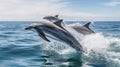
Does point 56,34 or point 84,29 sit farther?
point 84,29

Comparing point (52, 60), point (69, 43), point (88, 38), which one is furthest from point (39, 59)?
point (88, 38)

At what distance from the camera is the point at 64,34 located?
45.7 feet

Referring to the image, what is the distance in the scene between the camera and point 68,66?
1213 cm

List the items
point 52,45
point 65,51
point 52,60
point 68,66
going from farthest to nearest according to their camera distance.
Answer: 1. point 52,45
2. point 65,51
3. point 52,60
4. point 68,66

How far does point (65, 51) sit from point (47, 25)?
2925mm

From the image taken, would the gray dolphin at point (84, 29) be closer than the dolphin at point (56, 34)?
No

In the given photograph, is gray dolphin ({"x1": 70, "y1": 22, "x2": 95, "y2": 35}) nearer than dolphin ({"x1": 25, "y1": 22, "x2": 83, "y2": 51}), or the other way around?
dolphin ({"x1": 25, "y1": 22, "x2": 83, "y2": 51})

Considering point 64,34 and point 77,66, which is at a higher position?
point 64,34

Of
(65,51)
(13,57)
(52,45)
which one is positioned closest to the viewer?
(13,57)

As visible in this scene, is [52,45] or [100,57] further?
[52,45]

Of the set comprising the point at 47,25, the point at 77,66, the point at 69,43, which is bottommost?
the point at 77,66

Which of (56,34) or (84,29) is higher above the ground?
(84,29)

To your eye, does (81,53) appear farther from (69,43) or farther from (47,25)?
(47,25)

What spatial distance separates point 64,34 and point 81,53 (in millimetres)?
1403
